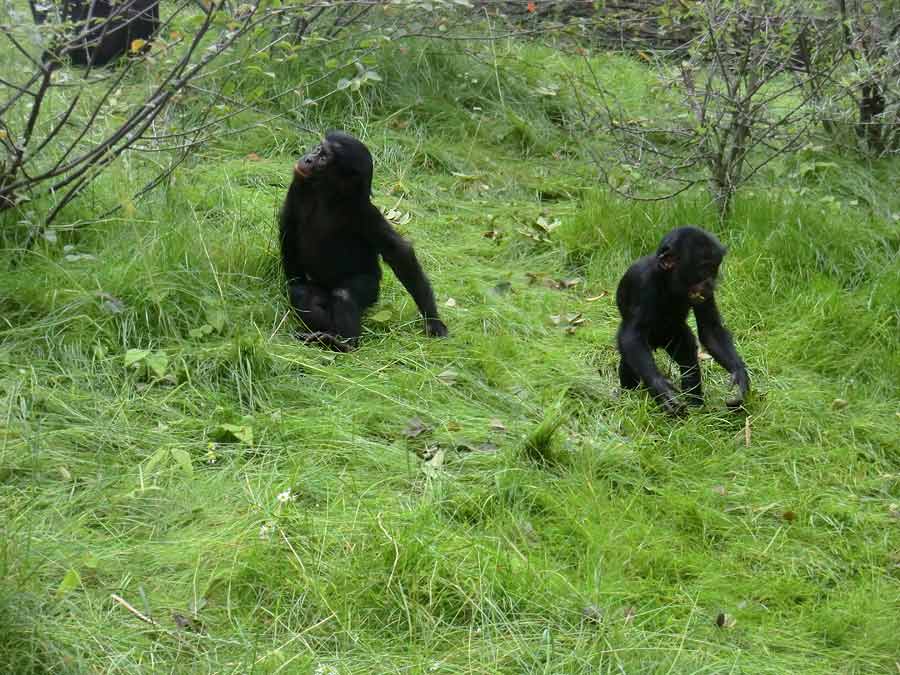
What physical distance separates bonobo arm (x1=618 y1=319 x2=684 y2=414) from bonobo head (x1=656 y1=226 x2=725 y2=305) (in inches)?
11.2

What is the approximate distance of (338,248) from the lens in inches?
228

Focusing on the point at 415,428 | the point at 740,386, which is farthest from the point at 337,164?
the point at 740,386

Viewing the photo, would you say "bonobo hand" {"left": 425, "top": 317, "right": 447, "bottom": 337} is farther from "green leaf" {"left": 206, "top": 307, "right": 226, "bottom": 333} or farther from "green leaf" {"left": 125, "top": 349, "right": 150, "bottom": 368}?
"green leaf" {"left": 125, "top": 349, "right": 150, "bottom": 368}

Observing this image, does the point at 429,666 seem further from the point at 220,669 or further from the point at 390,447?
the point at 390,447

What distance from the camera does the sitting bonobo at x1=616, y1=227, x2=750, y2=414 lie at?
4902 mm

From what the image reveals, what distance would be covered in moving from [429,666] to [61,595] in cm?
109

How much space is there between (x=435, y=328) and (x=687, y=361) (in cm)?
130

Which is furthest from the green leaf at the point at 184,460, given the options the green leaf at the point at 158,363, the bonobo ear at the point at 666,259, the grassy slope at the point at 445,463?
the bonobo ear at the point at 666,259

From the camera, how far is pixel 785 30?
6.71 metres

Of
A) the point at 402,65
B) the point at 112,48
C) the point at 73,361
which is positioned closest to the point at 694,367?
the point at 73,361

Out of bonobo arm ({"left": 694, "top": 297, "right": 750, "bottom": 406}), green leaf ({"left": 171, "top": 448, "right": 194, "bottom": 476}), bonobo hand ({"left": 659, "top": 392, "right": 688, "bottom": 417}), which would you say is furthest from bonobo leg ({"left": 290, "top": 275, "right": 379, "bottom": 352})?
bonobo arm ({"left": 694, "top": 297, "right": 750, "bottom": 406})

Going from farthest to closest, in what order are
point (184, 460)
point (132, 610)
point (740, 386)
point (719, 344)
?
1. point (719, 344)
2. point (740, 386)
3. point (184, 460)
4. point (132, 610)

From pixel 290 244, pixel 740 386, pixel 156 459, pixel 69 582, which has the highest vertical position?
pixel 69 582

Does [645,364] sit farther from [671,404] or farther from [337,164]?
[337,164]
